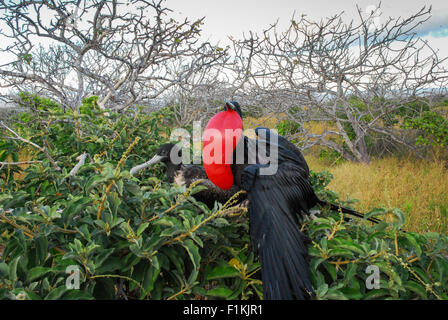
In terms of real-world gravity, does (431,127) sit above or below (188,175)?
above

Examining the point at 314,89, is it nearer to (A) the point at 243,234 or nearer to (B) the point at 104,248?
(A) the point at 243,234

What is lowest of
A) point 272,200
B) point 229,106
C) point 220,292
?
point 220,292

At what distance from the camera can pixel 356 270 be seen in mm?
966

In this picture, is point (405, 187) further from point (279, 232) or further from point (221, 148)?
point (279, 232)

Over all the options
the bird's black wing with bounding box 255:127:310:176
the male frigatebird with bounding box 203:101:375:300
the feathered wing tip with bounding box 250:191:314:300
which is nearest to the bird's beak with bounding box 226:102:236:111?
the male frigatebird with bounding box 203:101:375:300

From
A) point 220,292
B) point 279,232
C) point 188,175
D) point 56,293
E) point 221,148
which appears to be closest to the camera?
point 56,293

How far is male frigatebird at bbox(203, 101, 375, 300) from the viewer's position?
89 cm

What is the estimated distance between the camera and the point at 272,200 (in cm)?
117

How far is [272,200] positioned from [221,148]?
0.60 meters

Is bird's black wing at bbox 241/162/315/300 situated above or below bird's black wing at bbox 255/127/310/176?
below

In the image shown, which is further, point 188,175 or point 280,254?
point 188,175

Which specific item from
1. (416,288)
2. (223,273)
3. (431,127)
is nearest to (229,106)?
(223,273)

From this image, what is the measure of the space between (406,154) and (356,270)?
5341 millimetres

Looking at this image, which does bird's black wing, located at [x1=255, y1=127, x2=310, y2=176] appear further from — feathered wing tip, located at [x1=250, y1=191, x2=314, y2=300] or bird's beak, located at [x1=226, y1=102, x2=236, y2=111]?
feathered wing tip, located at [x1=250, y1=191, x2=314, y2=300]
